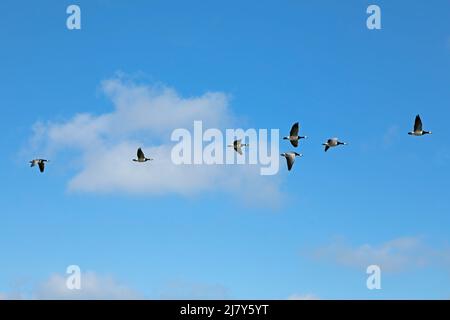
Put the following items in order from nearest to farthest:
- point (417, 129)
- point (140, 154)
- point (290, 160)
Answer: point (417, 129), point (140, 154), point (290, 160)

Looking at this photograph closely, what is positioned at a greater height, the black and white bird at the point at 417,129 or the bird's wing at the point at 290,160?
the black and white bird at the point at 417,129

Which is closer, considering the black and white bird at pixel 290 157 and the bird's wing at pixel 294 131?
the bird's wing at pixel 294 131

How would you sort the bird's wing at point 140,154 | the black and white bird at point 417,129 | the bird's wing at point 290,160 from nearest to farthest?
the black and white bird at point 417,129
the bird's wing at point 140,154
the bird's wing at point 290,160

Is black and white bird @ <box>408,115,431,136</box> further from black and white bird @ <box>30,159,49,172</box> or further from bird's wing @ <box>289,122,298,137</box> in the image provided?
black and white bird @ <box>30,159,49,172</box>

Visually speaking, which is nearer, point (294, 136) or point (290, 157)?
point (294, 136)

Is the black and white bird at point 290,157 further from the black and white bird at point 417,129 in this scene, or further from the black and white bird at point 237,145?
the black and white bird at point 417,129

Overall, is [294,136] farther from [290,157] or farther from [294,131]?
[290,157]

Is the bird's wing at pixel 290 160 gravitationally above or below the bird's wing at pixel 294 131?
below

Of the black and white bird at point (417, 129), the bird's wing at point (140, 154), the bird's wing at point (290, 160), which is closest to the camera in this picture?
the black and white bird at point (417, 129)

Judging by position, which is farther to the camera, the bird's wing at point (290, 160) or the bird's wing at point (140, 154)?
the bird's wing at point (290, 160)

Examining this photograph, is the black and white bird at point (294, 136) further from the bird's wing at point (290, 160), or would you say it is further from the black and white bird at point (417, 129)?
the black and white bird at point (417, 129)

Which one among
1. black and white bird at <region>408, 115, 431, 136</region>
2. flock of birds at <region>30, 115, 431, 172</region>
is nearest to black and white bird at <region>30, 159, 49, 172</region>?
flock of birds at <region>30, 115, 431, 172</region>

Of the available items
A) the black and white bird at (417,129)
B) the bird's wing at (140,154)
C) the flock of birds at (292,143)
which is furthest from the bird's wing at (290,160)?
the bird's wing at (140,154)

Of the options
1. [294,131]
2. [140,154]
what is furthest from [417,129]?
[140,154]
